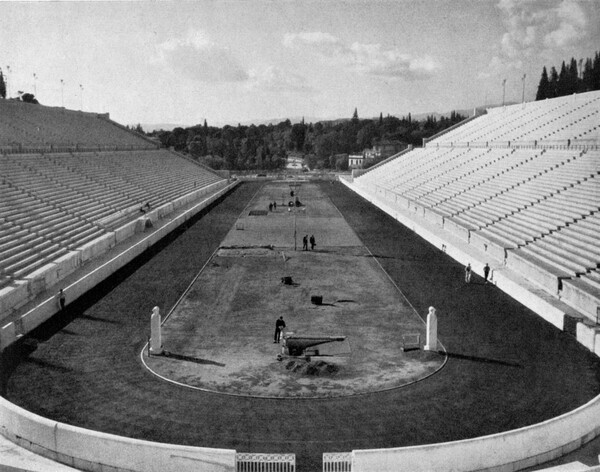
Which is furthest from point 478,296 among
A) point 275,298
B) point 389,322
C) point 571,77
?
point 571,77

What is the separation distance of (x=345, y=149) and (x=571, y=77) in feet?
260

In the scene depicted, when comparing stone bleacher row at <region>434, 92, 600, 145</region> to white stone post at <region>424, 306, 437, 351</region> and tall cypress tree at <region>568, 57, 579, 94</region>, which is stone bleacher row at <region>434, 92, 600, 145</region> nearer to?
tall cypress tree at <region>568, 57, 579, 94</region>

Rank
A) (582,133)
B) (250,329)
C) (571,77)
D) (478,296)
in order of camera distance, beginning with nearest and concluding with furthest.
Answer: (250,329)
(478,296)
(582,133)
(571,77)

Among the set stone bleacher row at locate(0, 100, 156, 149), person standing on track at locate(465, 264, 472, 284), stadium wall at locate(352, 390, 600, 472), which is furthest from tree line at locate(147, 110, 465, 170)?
stadium wall at locate(352, 390, 600, 472)

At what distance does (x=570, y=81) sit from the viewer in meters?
83.6

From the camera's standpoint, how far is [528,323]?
18.2m

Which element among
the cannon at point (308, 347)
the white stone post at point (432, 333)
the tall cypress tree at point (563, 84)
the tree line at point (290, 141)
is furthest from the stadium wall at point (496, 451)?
the tree line at point (290, 141)

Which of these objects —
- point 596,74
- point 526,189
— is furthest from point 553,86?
point 526,189

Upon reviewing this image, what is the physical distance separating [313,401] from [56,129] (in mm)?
45847

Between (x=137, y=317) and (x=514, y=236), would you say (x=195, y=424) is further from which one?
(x=514, y=236)

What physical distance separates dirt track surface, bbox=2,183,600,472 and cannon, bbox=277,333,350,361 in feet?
8.61

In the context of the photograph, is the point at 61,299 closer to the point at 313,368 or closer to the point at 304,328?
the point at 304,328

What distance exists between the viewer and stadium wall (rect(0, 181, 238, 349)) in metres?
17.4

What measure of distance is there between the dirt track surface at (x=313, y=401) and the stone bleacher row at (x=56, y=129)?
2520 centimetres
